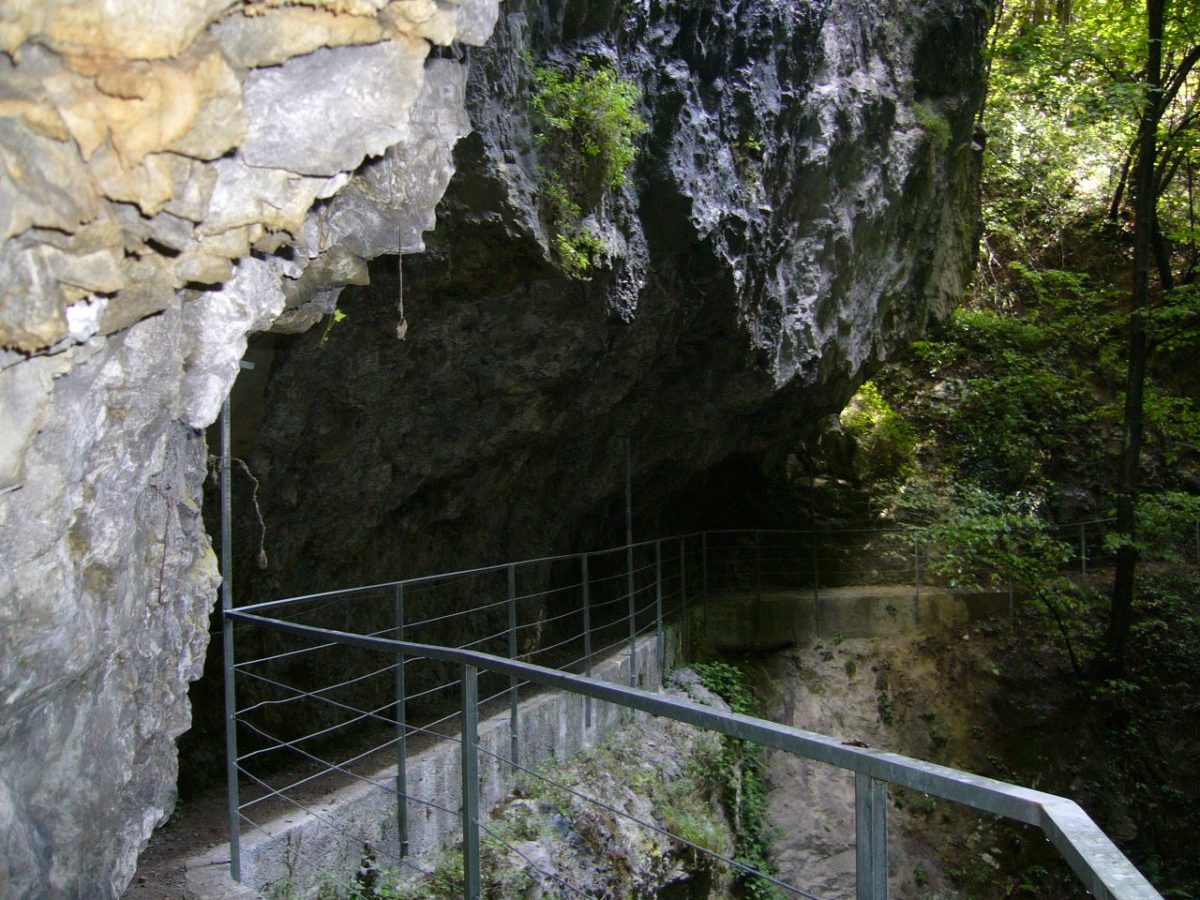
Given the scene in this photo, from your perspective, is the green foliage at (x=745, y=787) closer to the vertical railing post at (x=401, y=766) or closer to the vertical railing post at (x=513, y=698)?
the vertical railing post at (x=513, y=698)

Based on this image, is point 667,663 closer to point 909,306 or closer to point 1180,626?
point 909,306

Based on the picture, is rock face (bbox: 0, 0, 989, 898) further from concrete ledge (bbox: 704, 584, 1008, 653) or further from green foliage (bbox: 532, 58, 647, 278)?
concrete ledge (bbox: 704, 584, 1008, 653)

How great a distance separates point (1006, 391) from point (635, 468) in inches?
280

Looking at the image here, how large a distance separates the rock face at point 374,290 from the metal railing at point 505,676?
46 cm

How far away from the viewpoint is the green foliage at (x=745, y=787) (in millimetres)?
8070

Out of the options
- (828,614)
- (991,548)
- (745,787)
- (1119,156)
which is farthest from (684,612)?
(1119,156)

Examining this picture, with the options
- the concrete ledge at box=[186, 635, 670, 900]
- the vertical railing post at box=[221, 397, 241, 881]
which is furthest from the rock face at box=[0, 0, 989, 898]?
the concrete ledge at box=[186, 635, 670, 900]

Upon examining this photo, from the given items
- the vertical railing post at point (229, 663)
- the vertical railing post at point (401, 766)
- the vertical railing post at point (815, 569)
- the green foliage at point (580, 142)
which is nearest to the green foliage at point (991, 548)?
the vertical railing post at point (815, 569)

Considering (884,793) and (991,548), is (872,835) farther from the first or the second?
(991,548)

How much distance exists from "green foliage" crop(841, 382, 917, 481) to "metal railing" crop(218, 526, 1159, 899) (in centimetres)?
97

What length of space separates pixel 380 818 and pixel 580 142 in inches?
151

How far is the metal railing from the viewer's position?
6.00 ft

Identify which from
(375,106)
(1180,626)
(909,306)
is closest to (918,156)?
(909,306)

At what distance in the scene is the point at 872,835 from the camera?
1.90 m
